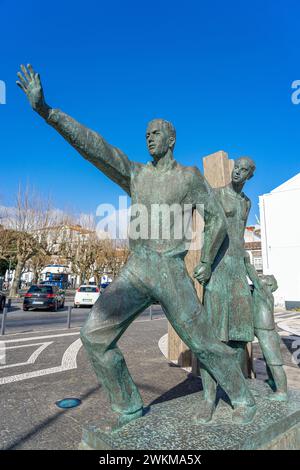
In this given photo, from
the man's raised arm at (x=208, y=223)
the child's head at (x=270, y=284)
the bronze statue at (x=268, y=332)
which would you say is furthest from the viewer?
the child's head at (x=270, y=284)

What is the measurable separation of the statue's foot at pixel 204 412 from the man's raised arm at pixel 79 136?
179 cm

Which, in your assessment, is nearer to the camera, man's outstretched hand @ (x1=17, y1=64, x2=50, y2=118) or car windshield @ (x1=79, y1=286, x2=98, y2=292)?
man's outstretched hand @ (x1=17, y1=64, x2=50, y2=118)

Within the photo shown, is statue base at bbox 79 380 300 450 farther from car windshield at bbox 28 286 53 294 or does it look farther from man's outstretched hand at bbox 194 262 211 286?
car windshield at bbox 28 286 53 294

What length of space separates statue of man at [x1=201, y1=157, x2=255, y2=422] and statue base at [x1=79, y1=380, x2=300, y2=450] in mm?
304

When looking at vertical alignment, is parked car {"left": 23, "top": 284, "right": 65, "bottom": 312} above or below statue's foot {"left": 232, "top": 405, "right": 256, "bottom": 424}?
below

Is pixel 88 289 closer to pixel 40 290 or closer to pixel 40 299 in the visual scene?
pixel 40 290

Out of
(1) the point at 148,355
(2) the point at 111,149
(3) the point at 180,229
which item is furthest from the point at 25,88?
(1) the point at 148,355

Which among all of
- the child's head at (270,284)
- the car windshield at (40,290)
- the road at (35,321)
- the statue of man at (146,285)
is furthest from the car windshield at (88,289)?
the statue of man at (146,285)

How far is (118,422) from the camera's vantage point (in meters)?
2.24

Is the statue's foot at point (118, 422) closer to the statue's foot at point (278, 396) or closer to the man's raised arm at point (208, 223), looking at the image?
the man's raised arm at point (208, 223)

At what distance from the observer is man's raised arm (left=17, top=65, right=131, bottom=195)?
1972mm

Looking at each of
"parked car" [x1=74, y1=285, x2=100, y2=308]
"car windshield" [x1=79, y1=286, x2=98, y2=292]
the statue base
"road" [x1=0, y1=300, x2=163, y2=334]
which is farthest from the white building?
the statue base

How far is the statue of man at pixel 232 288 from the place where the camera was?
9.18ft

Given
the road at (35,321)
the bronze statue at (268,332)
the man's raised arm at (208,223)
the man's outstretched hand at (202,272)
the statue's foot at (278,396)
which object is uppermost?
the man's raised arm at (208,223)
